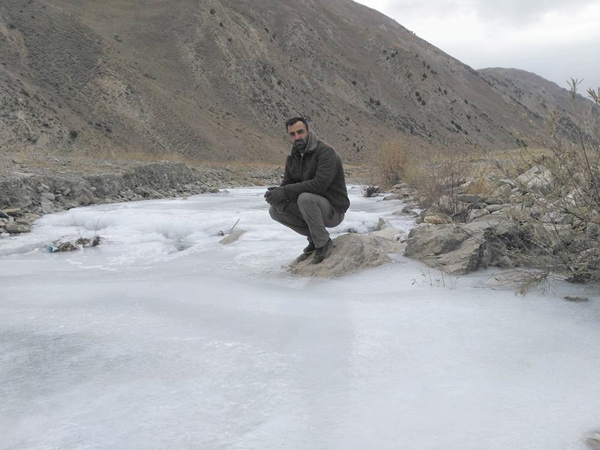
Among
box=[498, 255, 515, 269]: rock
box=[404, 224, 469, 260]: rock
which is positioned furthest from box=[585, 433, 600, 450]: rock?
box=[404, 224, 469, 260]: rock

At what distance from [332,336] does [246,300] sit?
2.76 ft

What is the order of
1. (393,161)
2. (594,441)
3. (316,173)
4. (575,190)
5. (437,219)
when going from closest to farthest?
(594,441), (575,190), (316,173), (437,219), (393,161)

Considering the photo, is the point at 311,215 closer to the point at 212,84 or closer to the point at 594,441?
the point at 594,441

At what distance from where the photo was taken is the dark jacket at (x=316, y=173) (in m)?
3.63

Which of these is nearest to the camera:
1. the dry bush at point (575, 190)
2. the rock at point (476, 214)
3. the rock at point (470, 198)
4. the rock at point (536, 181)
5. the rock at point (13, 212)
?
the dry bush at point (575, 190)

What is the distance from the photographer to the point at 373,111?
48.7m

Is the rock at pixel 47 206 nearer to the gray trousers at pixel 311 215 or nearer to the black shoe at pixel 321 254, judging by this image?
the gray trousers at pixel 311 215

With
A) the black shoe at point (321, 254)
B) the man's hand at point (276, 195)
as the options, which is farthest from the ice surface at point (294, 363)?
the man's hand at point (276, 195)

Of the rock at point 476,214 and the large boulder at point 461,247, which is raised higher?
the rock at point 476,214

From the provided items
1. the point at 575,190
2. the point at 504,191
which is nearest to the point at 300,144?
the point at 504,191

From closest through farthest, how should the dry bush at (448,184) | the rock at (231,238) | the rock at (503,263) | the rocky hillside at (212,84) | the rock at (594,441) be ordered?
the rock at (594,441), the rock at (503,263), the rock at (231,238), the dry bush at (448,184), the rocky hillside at (212,84)

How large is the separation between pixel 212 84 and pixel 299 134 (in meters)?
37.2

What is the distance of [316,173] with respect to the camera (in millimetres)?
3645

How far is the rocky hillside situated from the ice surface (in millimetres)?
13233
